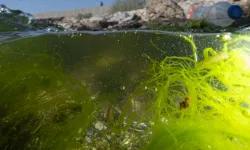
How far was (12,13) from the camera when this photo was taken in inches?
105

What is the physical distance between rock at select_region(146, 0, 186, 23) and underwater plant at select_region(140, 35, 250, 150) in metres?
5.00

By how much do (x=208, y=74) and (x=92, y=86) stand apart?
678mm

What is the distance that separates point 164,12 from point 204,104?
549 centimetres

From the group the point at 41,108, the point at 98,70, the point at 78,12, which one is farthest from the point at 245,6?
the point at 41,108

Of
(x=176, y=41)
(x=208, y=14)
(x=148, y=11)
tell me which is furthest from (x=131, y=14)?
(x=176, y=41)

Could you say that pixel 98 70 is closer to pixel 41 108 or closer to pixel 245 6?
pixel 41 108

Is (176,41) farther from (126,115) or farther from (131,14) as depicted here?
(131,14)

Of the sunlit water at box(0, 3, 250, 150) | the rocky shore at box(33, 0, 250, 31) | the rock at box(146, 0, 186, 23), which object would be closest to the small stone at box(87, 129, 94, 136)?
the sunlit water at box(0, 3, 250, 150)

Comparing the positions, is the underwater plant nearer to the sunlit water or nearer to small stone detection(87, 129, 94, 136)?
the sunlit water

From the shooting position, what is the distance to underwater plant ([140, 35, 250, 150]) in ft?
3.35

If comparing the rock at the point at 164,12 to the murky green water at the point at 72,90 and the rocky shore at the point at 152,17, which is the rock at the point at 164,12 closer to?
the rocky shore at the point at 152,17

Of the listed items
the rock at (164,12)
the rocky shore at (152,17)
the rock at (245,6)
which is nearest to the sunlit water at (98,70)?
the rocky shore at (152,17)

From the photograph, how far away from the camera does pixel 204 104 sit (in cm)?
113

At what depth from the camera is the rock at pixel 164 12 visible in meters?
6.21
